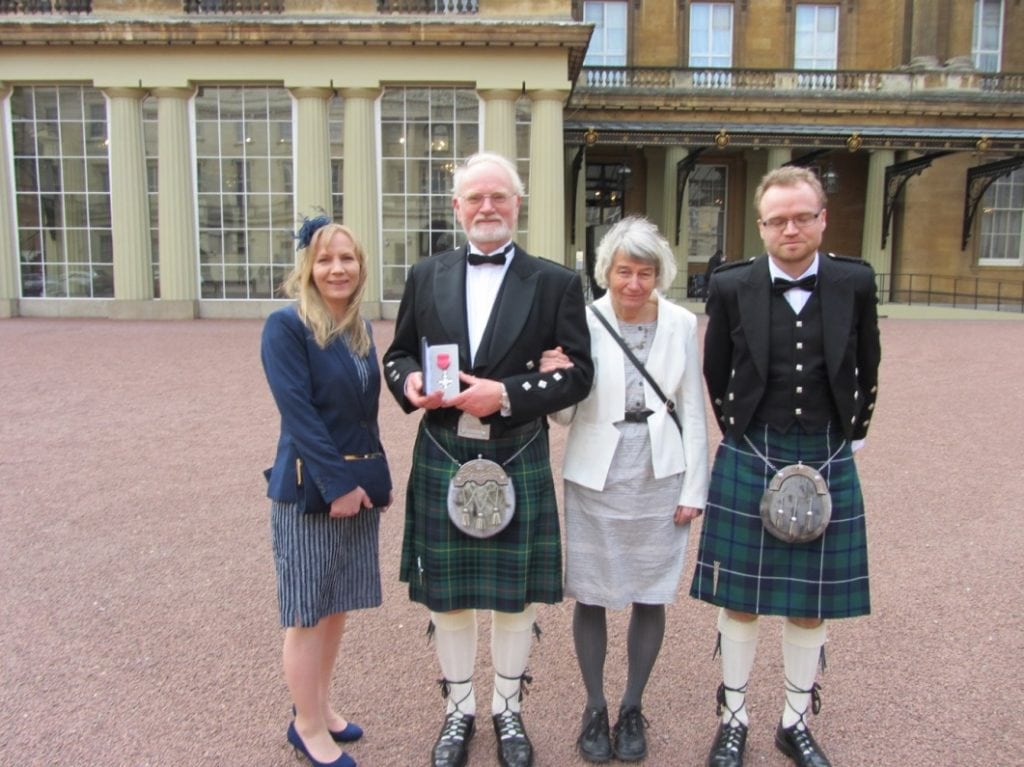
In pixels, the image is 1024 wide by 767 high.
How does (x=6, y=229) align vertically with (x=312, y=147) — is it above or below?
below

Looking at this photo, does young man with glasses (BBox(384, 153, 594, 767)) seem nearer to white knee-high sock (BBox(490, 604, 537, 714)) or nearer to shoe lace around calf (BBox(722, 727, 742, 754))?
white knee-high sock (BBox(490, 604, 537, 714))

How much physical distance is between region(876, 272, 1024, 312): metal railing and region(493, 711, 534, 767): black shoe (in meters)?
26.7

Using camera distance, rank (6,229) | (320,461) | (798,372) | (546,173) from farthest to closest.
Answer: (6,229) → (546,173) → (798,372) → (320,461)

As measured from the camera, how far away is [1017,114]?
85.8 ft

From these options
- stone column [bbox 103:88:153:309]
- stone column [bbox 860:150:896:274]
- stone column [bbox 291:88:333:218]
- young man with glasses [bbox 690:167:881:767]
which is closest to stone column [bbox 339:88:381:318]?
stone column [bbox 291:88:333:218]

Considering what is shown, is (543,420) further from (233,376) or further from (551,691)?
(233,376)

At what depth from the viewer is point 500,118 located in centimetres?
1938

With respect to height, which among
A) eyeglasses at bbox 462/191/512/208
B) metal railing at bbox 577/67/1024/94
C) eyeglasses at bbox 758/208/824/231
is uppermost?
metal railing at bbox 577/67/1024/94

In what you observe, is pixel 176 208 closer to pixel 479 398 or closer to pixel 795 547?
pixel 479 398

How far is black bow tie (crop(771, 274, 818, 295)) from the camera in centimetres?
283

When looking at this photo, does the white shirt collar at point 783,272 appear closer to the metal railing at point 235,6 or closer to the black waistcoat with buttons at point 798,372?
the black waistcoat with buttons at point 798,372

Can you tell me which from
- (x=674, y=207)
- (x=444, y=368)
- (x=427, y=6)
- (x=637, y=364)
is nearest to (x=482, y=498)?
(x=444, y=368)

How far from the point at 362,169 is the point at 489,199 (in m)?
17.5

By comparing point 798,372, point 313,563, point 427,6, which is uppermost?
point 427,6
